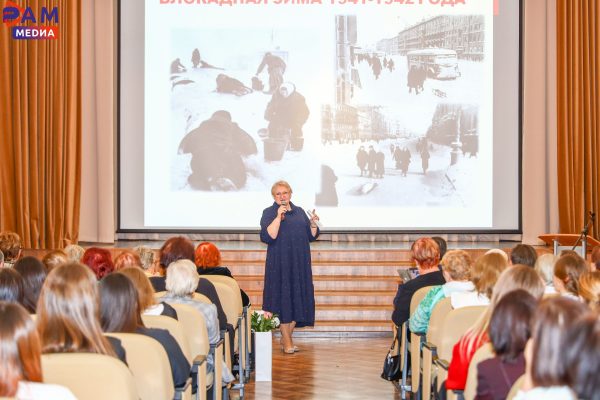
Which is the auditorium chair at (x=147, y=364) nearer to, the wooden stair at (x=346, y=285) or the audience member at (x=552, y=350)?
the audience member at (x=552, y=350)

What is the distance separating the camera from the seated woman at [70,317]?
3.14 meters

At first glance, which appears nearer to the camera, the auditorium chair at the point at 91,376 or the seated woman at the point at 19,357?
the seated woman at the point at 19,357

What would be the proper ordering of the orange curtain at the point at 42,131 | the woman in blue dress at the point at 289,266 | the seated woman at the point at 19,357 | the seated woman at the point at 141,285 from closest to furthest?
the seated woman at the point at 19,357 < the seated woman at the point at 141,285 < the woman in blue dress at the point at 289,266 < the orange curtain at the point at 42,131

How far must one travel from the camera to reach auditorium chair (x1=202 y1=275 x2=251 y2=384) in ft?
20.7

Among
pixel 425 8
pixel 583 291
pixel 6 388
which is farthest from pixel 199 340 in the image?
pixel 425 8

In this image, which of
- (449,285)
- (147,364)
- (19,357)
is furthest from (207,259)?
(19,357)

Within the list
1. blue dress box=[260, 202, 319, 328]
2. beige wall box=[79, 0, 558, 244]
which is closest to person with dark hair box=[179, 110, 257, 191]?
beige wall box=[79, 0, 558, 244]

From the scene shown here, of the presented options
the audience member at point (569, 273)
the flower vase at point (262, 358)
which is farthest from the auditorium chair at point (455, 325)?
the flower vase at point (262, 358)

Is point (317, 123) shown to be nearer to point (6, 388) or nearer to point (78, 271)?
point (78, 271)

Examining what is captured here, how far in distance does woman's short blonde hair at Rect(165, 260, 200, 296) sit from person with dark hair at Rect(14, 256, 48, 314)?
0.68 meters

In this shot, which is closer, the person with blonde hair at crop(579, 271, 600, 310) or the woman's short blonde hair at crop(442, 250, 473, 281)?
the person with blonde hair at crop(579, 271, 600, 310)

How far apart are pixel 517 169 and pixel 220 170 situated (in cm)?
382

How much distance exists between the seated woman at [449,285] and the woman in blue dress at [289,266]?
2.67m

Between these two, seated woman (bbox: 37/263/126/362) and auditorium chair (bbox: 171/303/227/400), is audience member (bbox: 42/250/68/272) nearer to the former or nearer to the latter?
auditorium chair (bbox: 171/303/227/400)
